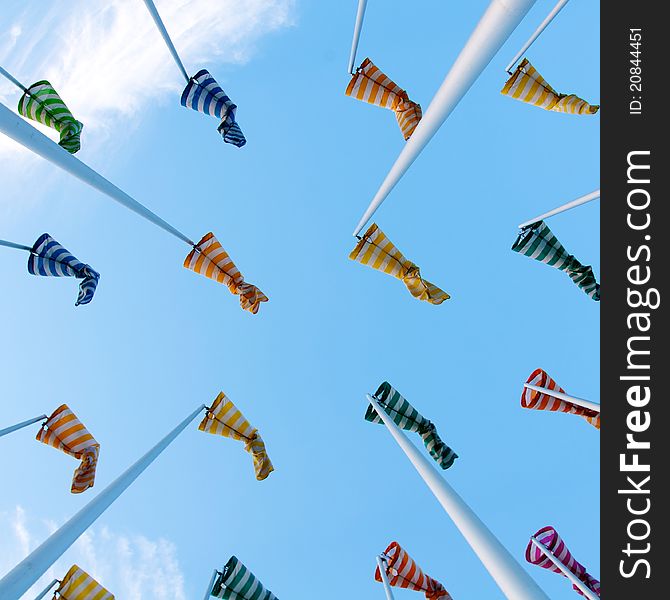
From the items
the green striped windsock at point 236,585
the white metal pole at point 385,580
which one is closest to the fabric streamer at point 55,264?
the green striped windsock at point 236,585

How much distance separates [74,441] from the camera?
9.69 m

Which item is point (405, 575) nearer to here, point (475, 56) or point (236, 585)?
point (236, 585)

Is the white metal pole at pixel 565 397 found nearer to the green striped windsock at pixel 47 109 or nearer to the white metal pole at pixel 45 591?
the white metal pole at pixel 45 591

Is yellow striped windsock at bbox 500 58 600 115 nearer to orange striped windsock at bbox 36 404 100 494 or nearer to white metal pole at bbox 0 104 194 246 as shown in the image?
white metal pole at bbox 0 104 194 246

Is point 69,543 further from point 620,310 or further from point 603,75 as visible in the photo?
point 603,75

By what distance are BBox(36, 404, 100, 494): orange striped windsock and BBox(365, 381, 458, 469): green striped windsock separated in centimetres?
534

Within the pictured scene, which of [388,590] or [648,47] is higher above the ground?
[648,47]

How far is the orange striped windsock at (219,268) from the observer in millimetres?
10141

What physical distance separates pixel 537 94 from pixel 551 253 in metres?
3.08

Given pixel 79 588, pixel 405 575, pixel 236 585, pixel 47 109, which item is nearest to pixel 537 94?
pixel 405 575

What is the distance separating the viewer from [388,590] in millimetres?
6930

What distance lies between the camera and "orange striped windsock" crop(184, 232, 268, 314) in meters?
10.1

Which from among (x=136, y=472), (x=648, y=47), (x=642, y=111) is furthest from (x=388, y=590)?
(x=648, y=47)

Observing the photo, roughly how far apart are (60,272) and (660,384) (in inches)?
396
